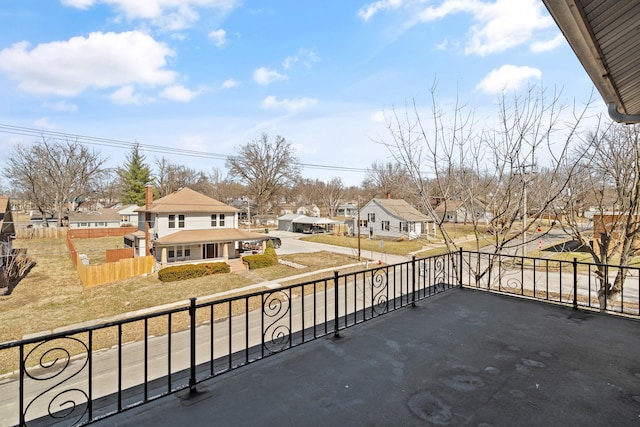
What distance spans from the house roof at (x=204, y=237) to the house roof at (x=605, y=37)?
52.0 feet

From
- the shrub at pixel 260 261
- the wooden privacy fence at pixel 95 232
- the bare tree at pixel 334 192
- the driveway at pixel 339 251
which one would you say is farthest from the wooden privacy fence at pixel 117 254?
the bare tree at pixel 334 192

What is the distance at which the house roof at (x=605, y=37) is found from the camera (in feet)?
4.83

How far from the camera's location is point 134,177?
38.1 meters

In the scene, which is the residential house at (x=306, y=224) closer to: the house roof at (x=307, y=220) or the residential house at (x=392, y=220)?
the house roof at (x=307, y=220)

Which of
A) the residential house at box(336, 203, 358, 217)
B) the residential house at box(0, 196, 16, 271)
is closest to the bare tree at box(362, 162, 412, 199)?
the residential house at box(336, 203, 358, 217)

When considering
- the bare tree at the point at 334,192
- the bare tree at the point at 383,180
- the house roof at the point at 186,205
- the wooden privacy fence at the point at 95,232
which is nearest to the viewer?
the house roof at the point at 186,205

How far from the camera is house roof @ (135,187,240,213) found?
17.1 m

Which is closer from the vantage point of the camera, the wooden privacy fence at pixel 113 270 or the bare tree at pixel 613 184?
the bare tree at pixel 613 184

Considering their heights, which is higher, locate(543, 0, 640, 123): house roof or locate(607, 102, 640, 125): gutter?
locate(543, 0, 640, 123): house roof

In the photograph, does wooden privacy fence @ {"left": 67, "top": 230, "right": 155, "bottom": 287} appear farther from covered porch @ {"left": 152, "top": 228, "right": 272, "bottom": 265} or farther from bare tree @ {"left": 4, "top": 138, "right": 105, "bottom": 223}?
bare tree @ {"left": 4, "top": 138, "right": 105, "bottom": 223}

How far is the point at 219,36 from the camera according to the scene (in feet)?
28.5

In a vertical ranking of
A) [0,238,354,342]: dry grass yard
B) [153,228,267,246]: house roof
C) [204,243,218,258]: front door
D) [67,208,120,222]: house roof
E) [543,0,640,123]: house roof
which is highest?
[543,0,640,123]: house roof

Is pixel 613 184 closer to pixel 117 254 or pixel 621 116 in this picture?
pixel 621 116

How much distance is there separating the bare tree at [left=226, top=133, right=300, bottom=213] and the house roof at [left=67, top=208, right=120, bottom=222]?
13720 millimetres
